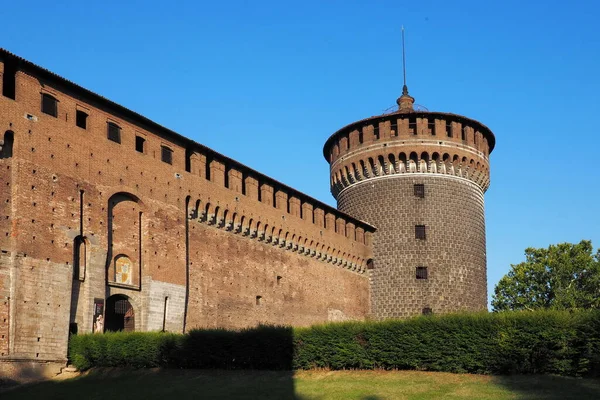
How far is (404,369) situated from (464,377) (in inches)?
83.8

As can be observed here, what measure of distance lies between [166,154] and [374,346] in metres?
11.4

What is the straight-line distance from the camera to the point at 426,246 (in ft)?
125

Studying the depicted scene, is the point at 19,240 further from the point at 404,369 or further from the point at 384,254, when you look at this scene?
the point at 384,254

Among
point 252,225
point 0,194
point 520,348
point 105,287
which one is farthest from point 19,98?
point 520,348

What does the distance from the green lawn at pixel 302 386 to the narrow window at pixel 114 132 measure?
821cm

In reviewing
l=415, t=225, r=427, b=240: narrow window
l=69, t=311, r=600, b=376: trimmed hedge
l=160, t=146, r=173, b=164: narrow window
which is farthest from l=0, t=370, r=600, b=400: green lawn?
l=415, t=225, r=427, b=240: narrow window

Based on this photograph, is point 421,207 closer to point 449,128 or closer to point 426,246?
point 426,246

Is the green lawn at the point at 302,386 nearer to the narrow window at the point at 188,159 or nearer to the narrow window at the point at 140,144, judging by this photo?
the narrow window at the point at 140,144

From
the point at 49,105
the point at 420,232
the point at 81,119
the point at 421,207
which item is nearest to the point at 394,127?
the point at 421,207

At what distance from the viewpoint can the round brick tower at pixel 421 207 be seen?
37.9 metres

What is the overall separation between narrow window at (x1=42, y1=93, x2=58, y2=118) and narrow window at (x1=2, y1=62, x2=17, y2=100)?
93cm

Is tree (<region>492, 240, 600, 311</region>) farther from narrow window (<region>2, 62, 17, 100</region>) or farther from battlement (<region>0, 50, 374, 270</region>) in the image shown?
narrow window (<region>2, 62, 17, 100</region>)

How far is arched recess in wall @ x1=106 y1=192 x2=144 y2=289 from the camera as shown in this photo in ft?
80.8

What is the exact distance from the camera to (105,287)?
2391 centimetres
